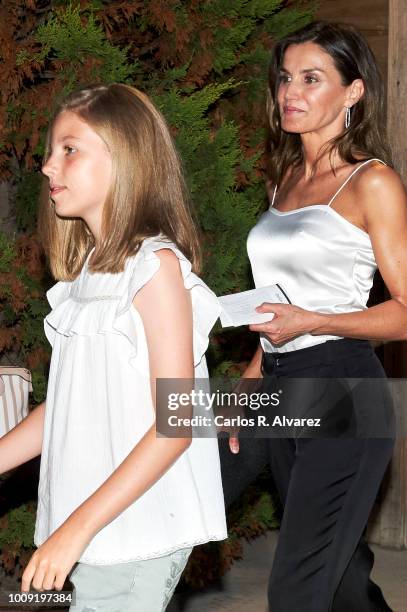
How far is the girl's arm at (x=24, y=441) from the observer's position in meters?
2.36

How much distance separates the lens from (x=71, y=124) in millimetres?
2268

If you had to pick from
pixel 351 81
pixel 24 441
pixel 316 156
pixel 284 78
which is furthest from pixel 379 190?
pixel 24 441

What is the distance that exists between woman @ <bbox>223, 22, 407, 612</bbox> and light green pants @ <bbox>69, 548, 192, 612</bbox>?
816 millimetres

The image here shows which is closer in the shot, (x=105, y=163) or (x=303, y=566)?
(x=105, y=163)

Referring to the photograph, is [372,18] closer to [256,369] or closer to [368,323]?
[256,369]

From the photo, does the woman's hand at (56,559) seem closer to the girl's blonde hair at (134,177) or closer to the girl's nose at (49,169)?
the girl's blonde hair at (134,177)

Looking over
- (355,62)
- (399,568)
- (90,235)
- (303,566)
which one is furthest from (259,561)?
(90,235)

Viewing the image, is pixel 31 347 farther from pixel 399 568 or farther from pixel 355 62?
pixel 399 568

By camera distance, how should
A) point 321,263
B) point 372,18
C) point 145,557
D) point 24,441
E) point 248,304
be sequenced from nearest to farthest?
point 145,557 → point 24,441 → point 248,304 → point 321,263 → point 372,18

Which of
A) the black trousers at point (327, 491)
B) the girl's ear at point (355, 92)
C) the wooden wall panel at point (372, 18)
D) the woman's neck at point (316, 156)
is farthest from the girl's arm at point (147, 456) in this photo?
the wooden wall panel at point (372, 18)

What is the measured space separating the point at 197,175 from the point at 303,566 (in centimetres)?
191

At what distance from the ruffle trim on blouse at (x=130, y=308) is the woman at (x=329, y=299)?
654mm

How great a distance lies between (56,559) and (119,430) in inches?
12.2

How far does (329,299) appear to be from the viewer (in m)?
3.02
